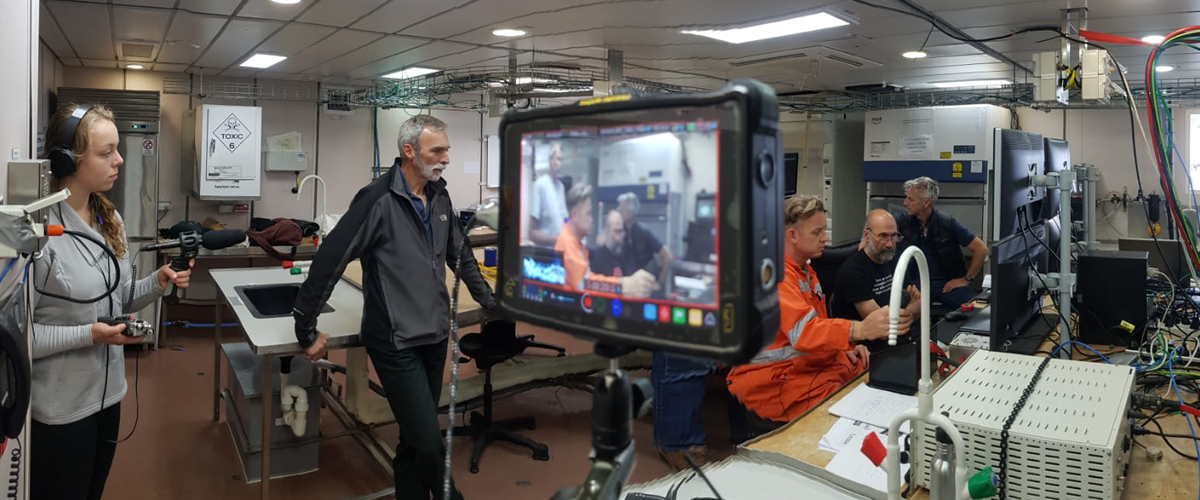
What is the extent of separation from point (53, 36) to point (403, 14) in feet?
8.50

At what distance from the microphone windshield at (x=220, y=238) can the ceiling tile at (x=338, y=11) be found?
1.95 meters

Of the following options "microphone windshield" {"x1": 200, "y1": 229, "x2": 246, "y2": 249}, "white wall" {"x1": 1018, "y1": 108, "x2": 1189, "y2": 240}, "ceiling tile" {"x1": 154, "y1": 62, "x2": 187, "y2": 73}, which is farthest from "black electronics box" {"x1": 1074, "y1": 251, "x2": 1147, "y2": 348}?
"ceiling tile" {"x1": 154, "y1": 62, "x2": 187, "y2": 73}

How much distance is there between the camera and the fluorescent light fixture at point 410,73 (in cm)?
629

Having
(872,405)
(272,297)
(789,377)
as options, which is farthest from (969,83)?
(272,297)

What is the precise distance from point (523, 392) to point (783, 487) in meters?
3.08

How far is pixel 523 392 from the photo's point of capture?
4.50 meters

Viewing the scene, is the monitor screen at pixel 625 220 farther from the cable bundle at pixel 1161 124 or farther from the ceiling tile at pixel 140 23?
the ceiling tile at pixel 140 23

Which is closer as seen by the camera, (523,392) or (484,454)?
(484,454)

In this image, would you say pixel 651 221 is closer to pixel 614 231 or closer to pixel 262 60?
pixel 614 231

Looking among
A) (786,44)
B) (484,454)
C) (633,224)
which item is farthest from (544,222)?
(786,44)

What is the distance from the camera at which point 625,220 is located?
71 cm

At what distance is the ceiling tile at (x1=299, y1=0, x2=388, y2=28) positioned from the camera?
3.73 meters

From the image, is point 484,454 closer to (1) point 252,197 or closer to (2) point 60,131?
(2) point 60,131

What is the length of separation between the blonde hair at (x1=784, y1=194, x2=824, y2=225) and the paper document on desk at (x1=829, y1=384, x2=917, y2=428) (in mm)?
606
